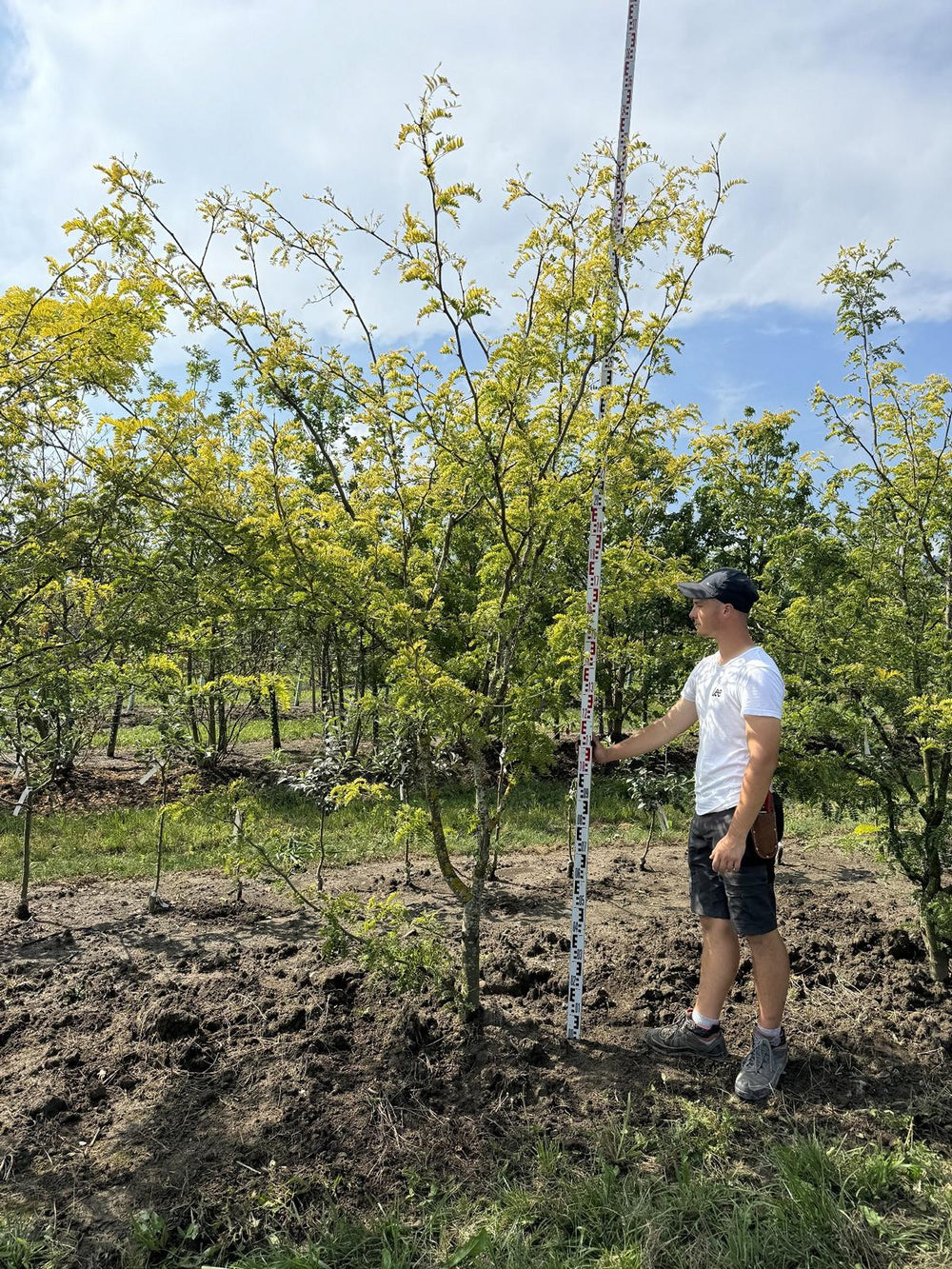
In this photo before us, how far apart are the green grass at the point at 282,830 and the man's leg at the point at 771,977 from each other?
3.44 meters

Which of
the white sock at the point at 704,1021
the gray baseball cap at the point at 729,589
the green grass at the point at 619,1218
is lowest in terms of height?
the green grass at the point at 619,1218

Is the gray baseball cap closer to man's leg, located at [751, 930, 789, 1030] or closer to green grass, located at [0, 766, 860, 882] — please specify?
man's leg, located at [751, 930, 789, 1030]

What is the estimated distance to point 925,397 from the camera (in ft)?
14.9

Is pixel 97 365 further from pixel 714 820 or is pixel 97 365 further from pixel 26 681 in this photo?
pixel 714 820

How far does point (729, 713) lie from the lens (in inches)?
126

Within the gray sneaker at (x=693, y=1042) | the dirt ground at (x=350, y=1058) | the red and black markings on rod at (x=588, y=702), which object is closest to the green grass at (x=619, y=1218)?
the dirt ground at (x=350, y=1058)

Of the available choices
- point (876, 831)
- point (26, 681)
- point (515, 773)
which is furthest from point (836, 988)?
point (26, 681)

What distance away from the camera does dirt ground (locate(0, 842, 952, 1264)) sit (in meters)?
2.74

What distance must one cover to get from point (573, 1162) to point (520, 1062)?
1.75ft

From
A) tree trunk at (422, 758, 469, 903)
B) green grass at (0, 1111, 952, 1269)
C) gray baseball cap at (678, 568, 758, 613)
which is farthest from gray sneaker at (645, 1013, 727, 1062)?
gray baseball cap at (678, 568, 758, 613)

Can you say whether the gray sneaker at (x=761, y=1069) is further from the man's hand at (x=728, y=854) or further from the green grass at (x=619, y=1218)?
the man's hand at (x=728, y=854)

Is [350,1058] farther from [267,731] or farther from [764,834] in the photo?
[267,731]

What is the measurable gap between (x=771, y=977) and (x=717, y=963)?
0.22 m

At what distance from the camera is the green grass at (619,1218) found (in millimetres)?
2295
